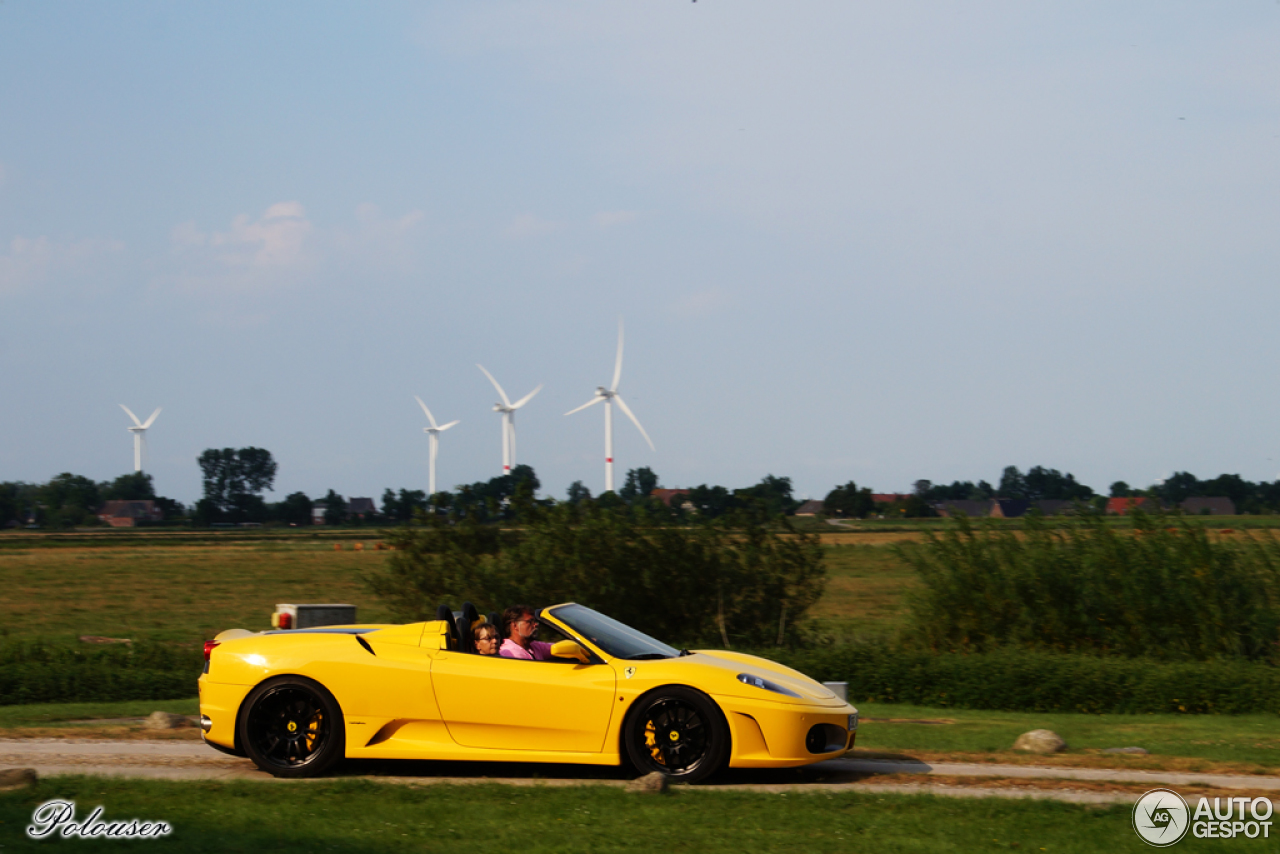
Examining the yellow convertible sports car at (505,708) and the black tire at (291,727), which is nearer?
the yellow convertible sports car at (505,708)

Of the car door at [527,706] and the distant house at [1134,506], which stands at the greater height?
the distant house at [1134,506]

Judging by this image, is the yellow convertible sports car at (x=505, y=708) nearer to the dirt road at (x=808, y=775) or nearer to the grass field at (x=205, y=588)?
the dirt road at (x=808, y=775)

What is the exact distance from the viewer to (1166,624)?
65.9 feet

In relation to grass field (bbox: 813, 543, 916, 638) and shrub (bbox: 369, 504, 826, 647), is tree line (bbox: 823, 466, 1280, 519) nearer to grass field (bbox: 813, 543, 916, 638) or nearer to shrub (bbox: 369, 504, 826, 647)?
grass field (bbox: 813, 543, 916, 638)

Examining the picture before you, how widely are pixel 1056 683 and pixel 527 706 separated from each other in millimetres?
10450

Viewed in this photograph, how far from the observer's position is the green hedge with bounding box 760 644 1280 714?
15906 mm

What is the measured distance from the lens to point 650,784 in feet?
24.3

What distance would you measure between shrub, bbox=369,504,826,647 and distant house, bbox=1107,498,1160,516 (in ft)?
18.8

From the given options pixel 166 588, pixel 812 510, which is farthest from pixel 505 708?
pixel 812 510

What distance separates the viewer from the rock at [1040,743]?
10309 mm

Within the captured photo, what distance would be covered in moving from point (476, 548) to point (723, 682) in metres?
14.6

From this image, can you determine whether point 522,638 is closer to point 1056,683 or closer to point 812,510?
point 1056,683

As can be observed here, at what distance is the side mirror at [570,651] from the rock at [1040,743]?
14.6ft

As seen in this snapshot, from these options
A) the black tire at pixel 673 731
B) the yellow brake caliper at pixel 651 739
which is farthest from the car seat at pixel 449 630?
the yellow brake caliper at pixel 651 739
